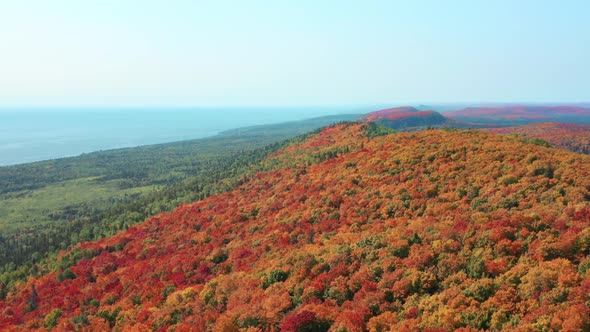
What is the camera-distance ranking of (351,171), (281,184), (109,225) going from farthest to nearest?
(109,225), (281,184), (351,171)

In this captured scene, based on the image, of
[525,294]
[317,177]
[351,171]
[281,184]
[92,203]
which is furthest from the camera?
[92,203]

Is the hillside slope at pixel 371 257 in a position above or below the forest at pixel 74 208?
above

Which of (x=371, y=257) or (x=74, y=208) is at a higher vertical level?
(x=371, y=257)

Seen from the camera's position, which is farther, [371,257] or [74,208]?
[74,208]

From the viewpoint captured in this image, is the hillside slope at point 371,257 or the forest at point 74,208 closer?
the hillside slope at point 371,257

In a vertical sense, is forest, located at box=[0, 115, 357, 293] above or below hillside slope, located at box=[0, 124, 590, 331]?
below

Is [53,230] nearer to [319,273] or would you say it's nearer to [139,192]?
[139,192]

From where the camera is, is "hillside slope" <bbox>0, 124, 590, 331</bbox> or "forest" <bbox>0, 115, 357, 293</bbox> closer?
"hillside slope" <bbox>0, 124, 590, 331</bbox>

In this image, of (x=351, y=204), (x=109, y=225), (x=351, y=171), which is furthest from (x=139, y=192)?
(x=351, y=204)
